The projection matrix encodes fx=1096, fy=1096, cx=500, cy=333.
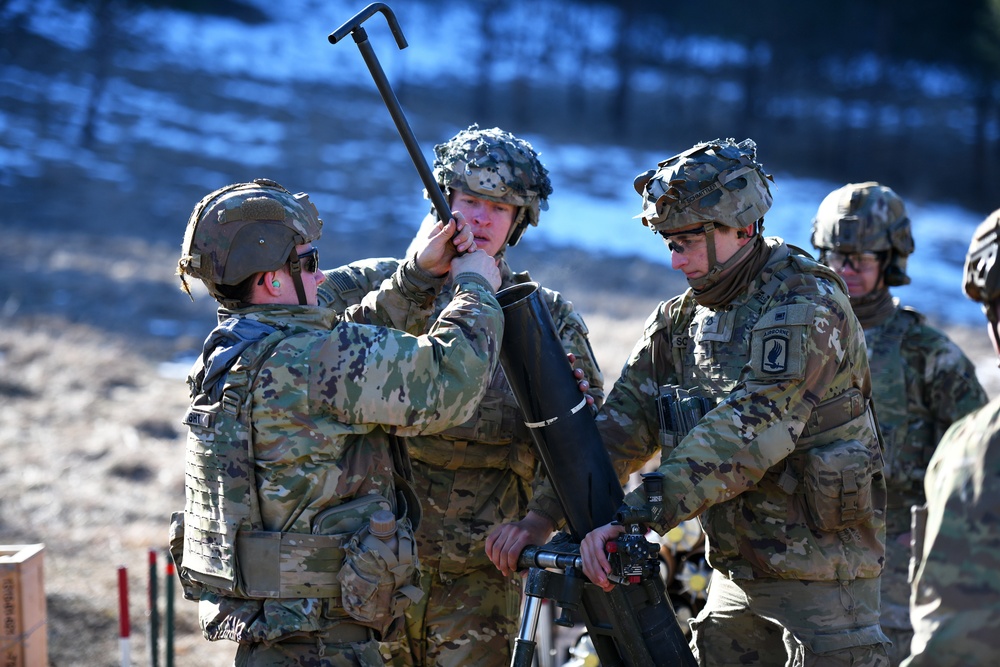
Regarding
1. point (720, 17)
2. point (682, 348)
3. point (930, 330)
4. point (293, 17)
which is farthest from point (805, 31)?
point (682, 348)

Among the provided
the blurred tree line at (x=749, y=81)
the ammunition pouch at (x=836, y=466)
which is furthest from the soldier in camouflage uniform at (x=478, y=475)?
the blurred tree line at (x=749, y=81)

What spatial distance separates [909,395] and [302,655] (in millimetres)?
4151

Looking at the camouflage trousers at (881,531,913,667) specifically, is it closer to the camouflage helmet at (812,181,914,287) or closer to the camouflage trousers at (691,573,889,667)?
the camouflage helmet at (812,181,914,287)

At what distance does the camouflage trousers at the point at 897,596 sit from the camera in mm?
5836

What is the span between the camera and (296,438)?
3.39m

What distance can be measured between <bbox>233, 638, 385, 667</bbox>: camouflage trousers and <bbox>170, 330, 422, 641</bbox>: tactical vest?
87 mm

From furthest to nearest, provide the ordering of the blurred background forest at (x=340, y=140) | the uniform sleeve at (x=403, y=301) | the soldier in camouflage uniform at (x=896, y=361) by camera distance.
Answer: the blurred background forest at (x=340, y=140) < the soldier in camouflage uniform at (x=896, y=361) < the uniform sleeve at (x=403, y=301)

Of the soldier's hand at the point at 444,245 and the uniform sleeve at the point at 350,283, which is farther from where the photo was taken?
the uniform sleeve at the point at 350,283

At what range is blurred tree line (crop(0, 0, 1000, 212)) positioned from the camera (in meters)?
31.2

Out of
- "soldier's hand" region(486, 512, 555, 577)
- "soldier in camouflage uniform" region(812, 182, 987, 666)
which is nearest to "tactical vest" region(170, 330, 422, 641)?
"soldier's hand" region(486, 512, 555, 577)

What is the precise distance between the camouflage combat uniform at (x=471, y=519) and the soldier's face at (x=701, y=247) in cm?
70

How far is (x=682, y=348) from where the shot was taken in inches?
168

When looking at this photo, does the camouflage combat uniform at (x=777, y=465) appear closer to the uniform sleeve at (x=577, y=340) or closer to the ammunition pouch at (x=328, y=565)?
the uniform sleeve at (x=577, y=340)

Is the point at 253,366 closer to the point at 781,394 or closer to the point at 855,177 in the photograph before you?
the point at 781,394
